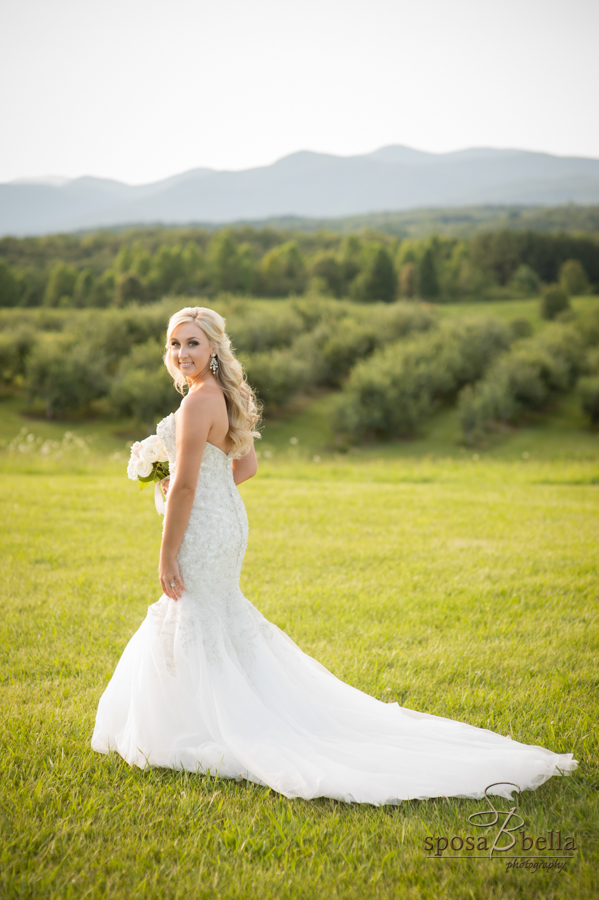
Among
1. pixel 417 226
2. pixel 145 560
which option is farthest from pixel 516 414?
pixel 417 226

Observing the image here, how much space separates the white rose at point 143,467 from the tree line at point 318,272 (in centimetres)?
7379

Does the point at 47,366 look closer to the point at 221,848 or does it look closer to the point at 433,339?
the point at 433,339

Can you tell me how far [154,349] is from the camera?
4350 centimetres

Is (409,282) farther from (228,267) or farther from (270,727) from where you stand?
(270,727)

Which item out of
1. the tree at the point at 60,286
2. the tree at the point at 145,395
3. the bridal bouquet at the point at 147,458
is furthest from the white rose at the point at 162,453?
the tree at the point at 60,286

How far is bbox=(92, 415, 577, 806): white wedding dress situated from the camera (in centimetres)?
337

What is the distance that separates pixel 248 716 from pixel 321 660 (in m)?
1.48

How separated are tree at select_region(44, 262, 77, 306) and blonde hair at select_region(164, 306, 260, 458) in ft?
259

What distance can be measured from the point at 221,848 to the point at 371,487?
909 cm

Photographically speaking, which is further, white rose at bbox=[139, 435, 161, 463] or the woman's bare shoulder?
white rose at bbox=[139, 435, 161, 463]

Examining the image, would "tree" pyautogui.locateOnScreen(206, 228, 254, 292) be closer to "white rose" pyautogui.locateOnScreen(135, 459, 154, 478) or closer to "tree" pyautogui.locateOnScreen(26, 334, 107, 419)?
"tree" pyautogui.locateOnScreen(26, 334, 107, 419)

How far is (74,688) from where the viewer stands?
4.44 m

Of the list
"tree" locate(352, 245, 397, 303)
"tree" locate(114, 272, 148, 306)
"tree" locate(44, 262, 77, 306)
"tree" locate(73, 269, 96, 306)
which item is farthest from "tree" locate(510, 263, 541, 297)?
"tree" locate(44, 262, 77, 306)

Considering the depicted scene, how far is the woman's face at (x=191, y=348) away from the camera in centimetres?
369
